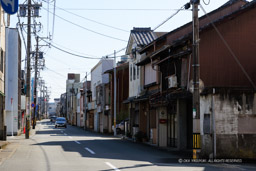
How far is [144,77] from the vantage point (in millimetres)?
37594

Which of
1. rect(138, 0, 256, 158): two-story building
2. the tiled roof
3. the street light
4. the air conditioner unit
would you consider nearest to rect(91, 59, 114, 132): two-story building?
the tiled roof

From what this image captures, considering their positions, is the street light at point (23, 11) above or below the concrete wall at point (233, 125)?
above

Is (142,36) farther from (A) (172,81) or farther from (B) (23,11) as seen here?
(A) (172,81)

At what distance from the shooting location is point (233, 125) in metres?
21.0

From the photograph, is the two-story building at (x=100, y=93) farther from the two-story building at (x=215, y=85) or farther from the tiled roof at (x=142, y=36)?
the two-story building at (x=215, y=85)

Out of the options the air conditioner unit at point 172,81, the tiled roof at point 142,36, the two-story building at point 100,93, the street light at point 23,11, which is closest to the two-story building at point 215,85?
the air conditioner unit at point 172,81

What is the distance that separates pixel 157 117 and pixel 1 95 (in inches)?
445

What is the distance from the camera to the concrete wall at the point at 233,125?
68.0 feet

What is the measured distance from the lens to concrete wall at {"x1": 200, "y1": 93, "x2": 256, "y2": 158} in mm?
20734

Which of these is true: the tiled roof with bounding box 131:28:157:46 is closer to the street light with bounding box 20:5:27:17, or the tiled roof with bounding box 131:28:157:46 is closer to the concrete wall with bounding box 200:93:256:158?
the street light with bounding box 20:5:27:17

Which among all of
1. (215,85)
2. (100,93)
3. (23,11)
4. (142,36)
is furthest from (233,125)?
(100,93)

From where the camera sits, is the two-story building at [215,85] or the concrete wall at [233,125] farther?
the two-story building at [215,85]

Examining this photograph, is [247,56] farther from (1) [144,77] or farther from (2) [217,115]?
(1) [144,77]

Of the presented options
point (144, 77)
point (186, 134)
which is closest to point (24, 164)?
point (186, 134)
